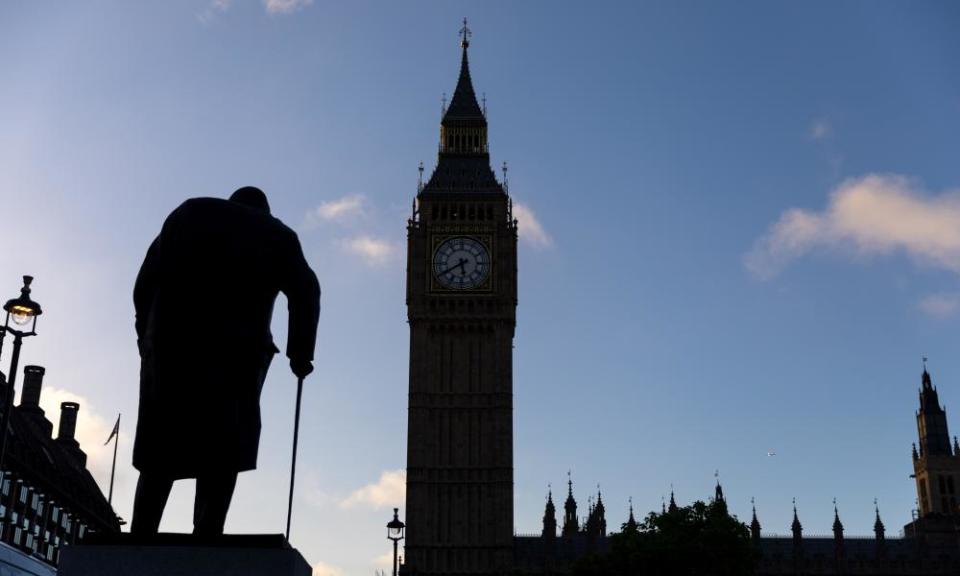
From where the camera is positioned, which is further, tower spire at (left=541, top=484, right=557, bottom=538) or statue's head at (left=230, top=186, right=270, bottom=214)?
tower spire at (left=541, top=484, right=557, bottom=538)

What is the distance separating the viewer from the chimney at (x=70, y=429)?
86.8 meters

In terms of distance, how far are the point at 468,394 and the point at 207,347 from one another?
73417mm

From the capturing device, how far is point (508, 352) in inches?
3302

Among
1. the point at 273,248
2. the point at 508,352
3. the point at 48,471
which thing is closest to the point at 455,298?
the point at 508,352

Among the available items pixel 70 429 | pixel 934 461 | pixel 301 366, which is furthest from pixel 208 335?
pixel 934 461

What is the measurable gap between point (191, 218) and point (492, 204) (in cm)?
7727

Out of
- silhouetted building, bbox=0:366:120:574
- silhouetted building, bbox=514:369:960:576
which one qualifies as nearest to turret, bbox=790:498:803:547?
silhouetted building, bbox=514:369:960:576

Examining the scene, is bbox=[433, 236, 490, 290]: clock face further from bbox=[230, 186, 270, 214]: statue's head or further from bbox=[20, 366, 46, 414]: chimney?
bbox=[230, 186, 270, 214]: statue's head

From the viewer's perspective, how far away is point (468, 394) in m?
83.0

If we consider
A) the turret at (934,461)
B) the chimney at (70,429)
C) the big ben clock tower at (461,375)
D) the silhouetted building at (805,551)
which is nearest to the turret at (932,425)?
the turret at (934,461)

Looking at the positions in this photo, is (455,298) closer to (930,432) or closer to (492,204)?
(492,204)

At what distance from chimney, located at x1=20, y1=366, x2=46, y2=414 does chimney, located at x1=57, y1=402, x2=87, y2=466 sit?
7806 mm

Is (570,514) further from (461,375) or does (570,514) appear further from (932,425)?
(932,425)

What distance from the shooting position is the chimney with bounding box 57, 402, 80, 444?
8826 centimetres
